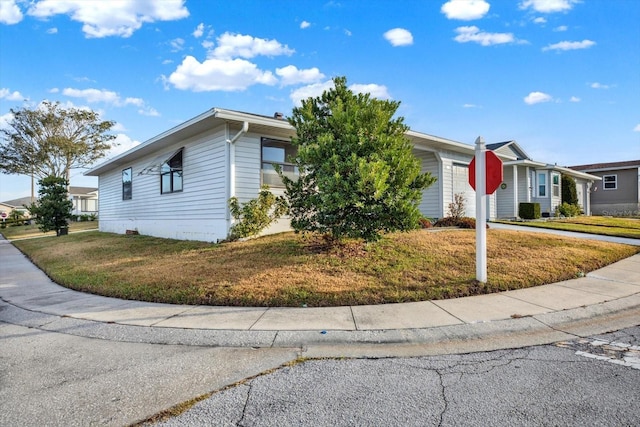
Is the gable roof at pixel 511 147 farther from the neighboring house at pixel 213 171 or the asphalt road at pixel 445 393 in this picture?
the asphalt road at pixel 445 393

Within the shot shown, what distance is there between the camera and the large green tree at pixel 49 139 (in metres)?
30.5

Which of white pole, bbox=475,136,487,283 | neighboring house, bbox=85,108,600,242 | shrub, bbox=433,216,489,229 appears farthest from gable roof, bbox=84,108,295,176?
shrub, bbox=433,216,489,229

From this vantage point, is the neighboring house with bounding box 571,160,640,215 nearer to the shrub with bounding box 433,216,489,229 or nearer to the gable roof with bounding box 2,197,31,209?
the shrub with bounding box 433,216,489,229

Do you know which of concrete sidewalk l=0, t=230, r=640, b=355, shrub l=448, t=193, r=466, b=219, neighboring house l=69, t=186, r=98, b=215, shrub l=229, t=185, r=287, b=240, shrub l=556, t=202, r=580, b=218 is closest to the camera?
concrete sidewalk l=0, t=230, r=640, b=355

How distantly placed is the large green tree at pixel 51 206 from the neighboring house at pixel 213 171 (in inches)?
176

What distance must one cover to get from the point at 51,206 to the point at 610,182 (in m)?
41.8

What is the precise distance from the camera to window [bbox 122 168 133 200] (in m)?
16.2

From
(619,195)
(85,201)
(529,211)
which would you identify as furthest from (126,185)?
(619,195)

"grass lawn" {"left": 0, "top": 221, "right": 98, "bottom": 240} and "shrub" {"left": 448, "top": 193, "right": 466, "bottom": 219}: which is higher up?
"shrub" {"left": 448, "top": 193, "right": 466, "bottom": 219}

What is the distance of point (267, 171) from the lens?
33.3 ft

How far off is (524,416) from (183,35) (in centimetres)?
1318

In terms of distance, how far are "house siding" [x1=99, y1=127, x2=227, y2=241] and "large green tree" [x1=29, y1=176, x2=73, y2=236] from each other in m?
5.39

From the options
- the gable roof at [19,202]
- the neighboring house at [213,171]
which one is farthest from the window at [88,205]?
the gable roof at [19,202]

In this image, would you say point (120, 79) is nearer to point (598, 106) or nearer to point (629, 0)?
point (629, 0)
